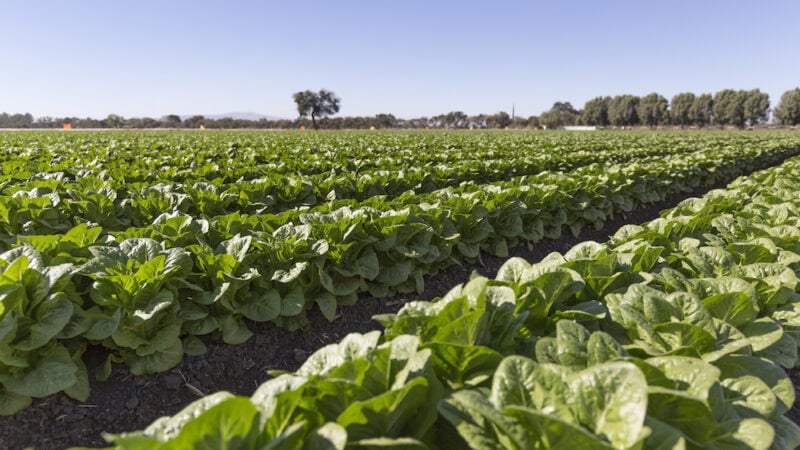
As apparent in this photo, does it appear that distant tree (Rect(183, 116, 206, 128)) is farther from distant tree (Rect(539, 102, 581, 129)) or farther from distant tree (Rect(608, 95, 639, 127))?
distant tree (Rect(608, 95, 639, 127))

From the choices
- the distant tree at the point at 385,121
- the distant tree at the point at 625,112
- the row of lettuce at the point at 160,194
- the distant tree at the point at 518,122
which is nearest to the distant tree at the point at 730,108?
the distant tree at the point at 625,112

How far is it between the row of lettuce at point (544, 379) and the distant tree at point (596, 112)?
118 metres

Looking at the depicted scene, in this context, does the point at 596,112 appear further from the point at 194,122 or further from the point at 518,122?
the point at 194,122

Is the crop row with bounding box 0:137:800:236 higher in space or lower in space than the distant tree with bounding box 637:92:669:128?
lower

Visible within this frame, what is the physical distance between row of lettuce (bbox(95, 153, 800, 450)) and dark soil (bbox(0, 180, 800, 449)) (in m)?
1.78

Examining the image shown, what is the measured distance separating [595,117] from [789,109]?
35.7 m

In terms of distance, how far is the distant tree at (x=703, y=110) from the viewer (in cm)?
10244

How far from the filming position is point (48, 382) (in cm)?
275

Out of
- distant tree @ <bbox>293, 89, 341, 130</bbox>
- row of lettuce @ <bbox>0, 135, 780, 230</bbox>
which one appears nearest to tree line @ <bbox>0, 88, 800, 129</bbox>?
distant tree @ <bbox>293, 89, 341, 130</bbox>

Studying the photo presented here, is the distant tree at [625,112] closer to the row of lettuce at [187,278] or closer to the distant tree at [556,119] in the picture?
the distant tree at [556,119]

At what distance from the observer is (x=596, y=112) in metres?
109

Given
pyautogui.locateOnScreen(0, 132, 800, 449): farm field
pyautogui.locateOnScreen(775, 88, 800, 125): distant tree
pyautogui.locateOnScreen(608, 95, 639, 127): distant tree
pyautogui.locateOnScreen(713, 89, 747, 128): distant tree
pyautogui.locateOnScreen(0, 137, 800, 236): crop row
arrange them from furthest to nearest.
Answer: pyautogui.locateOnScreen(608, 95, 639, 127): distant tree, pyautogui.locateOnScreen(713, 89, 747, 128): distant tree, pyautogui.locateOnScreen(775, 88, 800, 125): distant tree, pyautogui.locateOnScreen(0, 137, 800, 236): crop row, pyautogui.locateOnScreen(0, 132, 800, 449): farm field

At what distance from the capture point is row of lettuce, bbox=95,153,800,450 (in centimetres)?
126

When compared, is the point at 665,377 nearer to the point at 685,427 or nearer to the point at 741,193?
the point at 685,427
